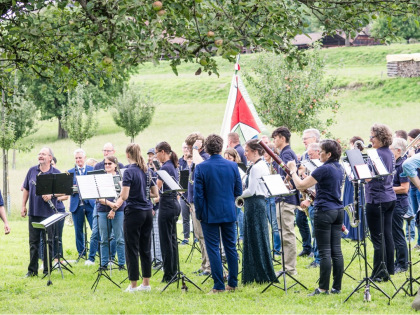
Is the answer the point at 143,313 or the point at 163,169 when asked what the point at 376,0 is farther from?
the point at 143,313

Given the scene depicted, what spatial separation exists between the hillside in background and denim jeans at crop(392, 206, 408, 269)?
17.0 meters

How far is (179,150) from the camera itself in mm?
37812

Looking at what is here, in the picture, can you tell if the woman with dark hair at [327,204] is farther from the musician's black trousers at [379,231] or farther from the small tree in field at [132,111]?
the small tree in field at [132,111]

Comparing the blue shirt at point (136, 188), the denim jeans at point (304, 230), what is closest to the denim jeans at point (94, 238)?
the blue shirt at point (136, 188)

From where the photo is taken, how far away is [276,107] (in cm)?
2247

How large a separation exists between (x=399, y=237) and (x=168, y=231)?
376 centimetres

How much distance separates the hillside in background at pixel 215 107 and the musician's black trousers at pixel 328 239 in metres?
17.5

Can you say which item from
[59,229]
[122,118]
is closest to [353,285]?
[59,229]

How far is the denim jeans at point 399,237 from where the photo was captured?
10188 mm

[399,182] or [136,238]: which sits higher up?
[399,182]

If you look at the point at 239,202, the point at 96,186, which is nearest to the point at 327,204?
the point at 239,202

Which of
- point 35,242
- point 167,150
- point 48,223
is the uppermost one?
point 167,150

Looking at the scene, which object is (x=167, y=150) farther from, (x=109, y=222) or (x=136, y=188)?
(x=109, y=222)

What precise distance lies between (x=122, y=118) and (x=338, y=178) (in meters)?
28.6
